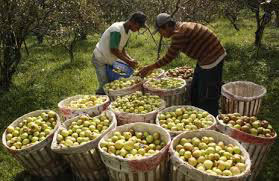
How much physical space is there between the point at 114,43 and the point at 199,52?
5.65 ft

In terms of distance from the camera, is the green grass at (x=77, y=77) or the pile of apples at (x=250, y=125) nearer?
the pile of apples at (x=250, y=125)

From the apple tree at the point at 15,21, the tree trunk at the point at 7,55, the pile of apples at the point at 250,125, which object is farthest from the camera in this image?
the tree trunk at the point at 7,55

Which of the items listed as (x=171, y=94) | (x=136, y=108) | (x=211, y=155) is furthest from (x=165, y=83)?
(x=211, y=155)

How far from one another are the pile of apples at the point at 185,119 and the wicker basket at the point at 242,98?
3.81 feet

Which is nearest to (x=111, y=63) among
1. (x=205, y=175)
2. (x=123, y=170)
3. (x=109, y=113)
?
(x=109, y=113)

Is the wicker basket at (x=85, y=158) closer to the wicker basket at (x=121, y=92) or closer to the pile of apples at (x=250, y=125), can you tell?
the wicker basket at (x=121, y=92)

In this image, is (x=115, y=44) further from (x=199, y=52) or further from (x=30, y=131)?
(x=30, y=131)

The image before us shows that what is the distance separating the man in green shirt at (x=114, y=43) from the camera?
5.83 metres

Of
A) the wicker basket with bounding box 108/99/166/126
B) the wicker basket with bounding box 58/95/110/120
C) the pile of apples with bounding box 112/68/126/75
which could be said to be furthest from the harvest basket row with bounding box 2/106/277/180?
the pile of apples with bounding box 112/68/126/75

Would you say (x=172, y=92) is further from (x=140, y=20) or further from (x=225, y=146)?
(x=225, y=146)

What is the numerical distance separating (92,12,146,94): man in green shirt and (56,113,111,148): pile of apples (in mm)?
1866

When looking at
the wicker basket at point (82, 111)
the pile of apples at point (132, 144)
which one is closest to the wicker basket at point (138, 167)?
the pile of apples at point (132, 144)

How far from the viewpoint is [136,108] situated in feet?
16.8

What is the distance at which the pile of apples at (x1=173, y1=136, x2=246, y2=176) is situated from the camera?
3412 millimetres
